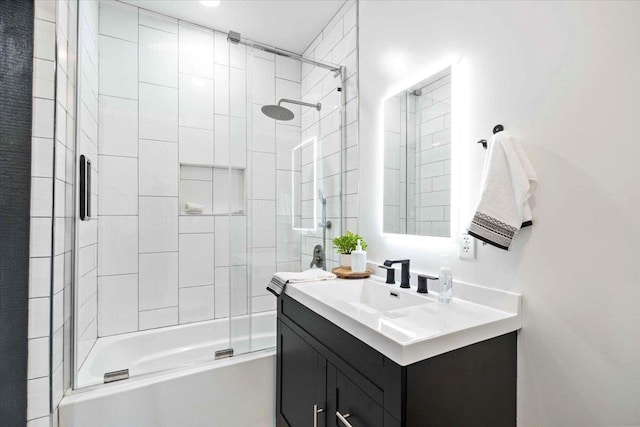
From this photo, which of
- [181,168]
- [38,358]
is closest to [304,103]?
[181,168]

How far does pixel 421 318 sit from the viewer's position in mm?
947

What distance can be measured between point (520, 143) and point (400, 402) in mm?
895

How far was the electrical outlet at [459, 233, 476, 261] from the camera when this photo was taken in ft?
3.76

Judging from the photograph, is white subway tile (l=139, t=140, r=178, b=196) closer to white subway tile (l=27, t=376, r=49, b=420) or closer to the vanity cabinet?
white subway tile (l=27, t=376, r=49, b=420)

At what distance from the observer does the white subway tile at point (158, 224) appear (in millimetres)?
1958

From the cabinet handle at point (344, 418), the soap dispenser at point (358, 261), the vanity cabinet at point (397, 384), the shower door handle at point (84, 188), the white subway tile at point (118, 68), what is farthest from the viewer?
the white subway tile at point (118, 68)

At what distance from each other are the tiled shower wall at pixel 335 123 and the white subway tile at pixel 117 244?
1115 millimetres

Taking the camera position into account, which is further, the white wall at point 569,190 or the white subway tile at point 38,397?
the white subway tile at point 38,397

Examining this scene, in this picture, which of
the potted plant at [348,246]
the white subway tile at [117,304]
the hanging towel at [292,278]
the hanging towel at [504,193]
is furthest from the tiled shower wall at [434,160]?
the white subway tile at [117,304]

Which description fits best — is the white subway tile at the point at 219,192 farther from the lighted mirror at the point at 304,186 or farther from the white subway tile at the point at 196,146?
the lighted mirror at the point at 304,186

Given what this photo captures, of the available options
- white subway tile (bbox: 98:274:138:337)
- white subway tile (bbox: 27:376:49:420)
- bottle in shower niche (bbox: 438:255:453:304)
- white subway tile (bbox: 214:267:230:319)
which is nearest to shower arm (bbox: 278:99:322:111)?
white subway tile (bbox: 214:267:230:319)

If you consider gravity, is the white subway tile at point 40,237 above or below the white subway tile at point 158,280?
above

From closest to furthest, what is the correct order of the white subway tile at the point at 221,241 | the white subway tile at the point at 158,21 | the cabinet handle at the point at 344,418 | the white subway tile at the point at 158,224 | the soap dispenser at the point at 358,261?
the cabinet handle at the point at 344,418
the soap dispenser at the point at 358,261
the white subway tile at the point at 158,21
the white subway tile at the point at 158,224
the white subway tile at the point at 221,241

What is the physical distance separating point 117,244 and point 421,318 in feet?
6.19
